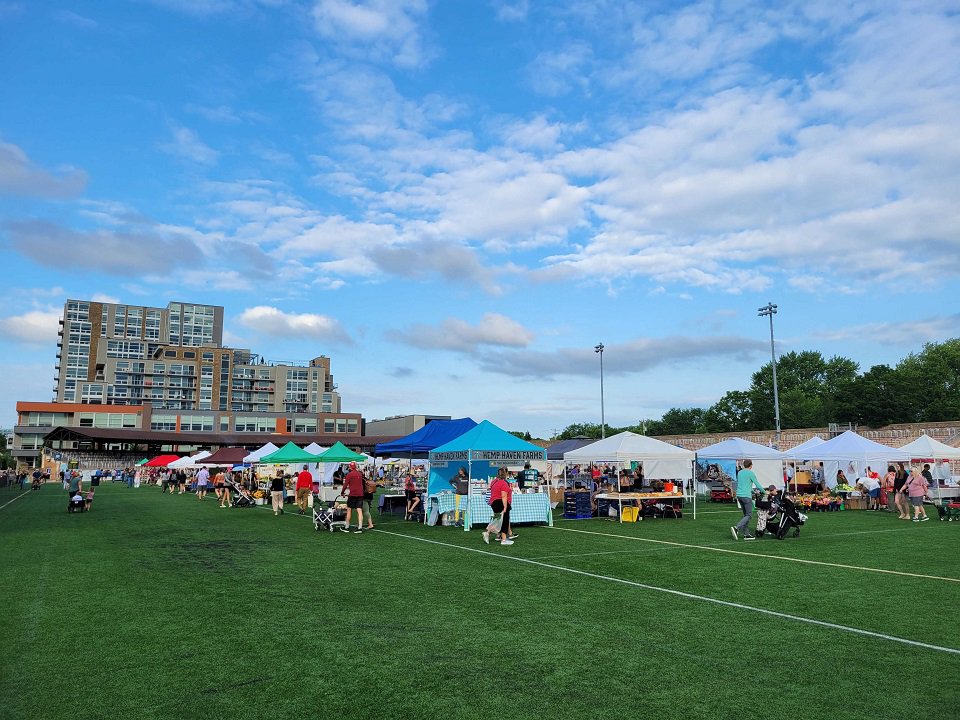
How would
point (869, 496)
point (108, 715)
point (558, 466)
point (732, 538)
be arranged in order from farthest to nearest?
point (558, 466), point (869, 496), point (732, 538), point (108, 715)

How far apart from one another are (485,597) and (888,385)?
84.1 metres

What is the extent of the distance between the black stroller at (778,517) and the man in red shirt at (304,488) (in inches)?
581

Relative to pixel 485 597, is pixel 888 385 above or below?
above

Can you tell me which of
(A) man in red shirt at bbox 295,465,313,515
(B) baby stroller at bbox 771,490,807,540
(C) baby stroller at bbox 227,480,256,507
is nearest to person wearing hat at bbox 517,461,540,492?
(A) man in red shirt at bbox 295,465,313,515

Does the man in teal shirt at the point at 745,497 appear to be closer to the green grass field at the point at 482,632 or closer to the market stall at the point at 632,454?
Result: the green grass field at the point at 482,632

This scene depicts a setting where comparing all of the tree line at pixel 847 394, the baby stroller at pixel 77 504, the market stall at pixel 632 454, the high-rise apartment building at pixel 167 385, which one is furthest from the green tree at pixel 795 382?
the baby stroller at pixel 77 504

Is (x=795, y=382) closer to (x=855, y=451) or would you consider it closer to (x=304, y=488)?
(x=855, y=451)

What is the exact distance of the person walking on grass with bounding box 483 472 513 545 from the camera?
1441 centimetres

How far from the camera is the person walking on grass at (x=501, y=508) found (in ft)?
47.3

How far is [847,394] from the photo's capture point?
82938mm

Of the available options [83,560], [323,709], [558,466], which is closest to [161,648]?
[323,709]

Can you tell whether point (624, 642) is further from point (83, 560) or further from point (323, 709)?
point (83, 560)

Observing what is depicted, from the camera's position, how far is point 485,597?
874 centimetres

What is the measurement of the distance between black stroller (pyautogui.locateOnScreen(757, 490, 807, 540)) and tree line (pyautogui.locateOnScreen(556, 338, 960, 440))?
5229 centimetres
